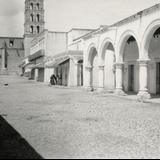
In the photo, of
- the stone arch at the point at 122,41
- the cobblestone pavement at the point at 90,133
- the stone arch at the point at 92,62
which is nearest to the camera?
the cobblestone pavement at the point at 90,133

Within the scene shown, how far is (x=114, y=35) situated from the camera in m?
19.5

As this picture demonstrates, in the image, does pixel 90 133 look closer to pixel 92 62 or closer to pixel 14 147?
pixel 14 147

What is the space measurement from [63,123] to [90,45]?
1648cm

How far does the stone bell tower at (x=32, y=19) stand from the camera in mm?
69375

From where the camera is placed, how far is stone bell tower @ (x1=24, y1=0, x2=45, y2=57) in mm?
69375

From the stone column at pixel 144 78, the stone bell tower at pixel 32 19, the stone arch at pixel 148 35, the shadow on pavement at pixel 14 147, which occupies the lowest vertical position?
the shadow on pavement at pixel 14 147

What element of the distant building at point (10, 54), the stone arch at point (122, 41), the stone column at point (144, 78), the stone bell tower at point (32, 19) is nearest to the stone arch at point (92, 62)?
the stone arch at point (122, 41)

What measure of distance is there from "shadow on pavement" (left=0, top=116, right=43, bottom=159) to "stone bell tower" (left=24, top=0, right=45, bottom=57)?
64383 millimetres

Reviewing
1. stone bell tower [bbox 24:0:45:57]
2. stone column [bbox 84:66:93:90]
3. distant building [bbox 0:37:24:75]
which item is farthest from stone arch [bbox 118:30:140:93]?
distant building [bbox 0:37:24:75]

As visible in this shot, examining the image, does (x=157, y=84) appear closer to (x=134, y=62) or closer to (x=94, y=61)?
(x=134, y=62)

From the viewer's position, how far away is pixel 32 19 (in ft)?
230

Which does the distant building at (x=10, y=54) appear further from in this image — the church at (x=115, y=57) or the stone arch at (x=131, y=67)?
the stone arch at (x=131, y=67)

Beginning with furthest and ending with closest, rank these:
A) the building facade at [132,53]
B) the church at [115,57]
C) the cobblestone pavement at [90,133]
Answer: the church at [115,57] → the building facade at [132,53] → the cobblestone pavement at [90,133]

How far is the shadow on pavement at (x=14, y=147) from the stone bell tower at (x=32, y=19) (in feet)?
211
